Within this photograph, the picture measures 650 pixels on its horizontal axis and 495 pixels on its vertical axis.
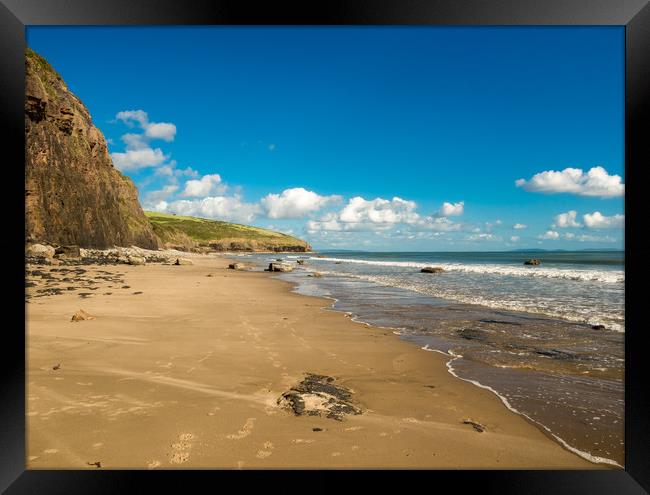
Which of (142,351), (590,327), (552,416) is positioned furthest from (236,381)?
(590,327)

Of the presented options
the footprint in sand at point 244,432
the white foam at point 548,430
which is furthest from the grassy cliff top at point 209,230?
the footprint in sand at point 244,432

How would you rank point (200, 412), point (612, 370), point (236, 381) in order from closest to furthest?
1. point (200, 412)
2. point (236, 381)
3. point (612, 370)

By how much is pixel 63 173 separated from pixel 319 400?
35105 millimetres

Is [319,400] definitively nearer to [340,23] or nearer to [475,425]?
[475,425]

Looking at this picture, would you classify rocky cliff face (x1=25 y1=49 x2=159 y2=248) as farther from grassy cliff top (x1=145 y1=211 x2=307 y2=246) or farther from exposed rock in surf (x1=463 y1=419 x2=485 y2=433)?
Answer: grassy cliff top (x1=145 y1=211 x2=307 y2=246)

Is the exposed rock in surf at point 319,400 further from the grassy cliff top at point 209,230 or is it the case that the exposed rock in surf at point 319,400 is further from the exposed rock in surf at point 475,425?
the grassy cliff top at point 209,230

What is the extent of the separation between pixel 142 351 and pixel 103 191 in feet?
129

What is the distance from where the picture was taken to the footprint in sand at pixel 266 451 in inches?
108

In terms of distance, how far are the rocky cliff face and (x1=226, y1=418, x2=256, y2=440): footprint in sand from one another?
27028 millimetres

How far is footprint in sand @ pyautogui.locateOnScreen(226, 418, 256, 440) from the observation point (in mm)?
3010

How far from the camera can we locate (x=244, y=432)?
3102 mm

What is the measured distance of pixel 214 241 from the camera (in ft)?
402

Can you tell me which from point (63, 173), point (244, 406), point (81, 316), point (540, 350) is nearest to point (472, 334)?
point (540, 350)

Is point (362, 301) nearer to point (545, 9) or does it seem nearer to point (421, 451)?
point (421, 451)
